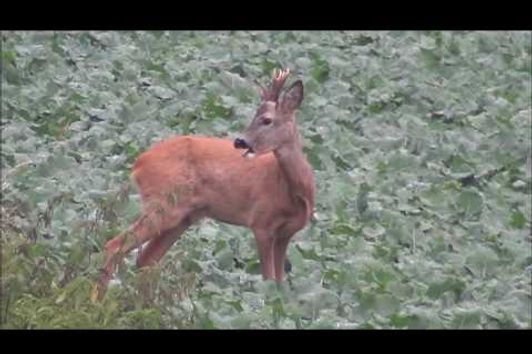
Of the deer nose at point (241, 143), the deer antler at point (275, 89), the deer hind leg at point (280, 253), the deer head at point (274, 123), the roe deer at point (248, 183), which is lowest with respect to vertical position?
the deer hind leg at point (280, 253)

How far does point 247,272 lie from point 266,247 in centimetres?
25

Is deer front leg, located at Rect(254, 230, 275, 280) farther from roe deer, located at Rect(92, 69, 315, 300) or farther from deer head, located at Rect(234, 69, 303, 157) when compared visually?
deer head, located at Rect(234, 69, 303, 157)

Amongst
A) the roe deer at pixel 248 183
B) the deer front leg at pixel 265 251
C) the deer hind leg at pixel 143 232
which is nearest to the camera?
the deer hind leg at pixel 143 232

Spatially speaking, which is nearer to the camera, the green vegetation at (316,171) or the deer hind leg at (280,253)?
the green vegetation at (316,171)

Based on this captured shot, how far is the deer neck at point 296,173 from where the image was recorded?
33.6 feet

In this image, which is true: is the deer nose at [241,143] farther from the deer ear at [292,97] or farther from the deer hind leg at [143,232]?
the deer hind leg at [143,232]

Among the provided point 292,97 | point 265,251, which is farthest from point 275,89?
point 265,251

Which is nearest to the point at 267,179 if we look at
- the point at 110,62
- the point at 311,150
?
the point at 311,150

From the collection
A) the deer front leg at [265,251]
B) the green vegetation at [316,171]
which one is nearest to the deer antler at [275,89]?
the deer front leg at [265,251]

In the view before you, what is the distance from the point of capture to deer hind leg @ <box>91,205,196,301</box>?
8.99m

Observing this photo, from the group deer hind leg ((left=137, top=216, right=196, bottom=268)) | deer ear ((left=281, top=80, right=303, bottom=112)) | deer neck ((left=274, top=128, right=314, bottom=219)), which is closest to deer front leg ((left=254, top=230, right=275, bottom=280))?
deer neck ((left=274, top=128, right=314, bottom=219))

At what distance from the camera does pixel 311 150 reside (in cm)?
1281

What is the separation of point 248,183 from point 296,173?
0.31 metres

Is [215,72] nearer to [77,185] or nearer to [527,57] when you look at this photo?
[527,57]
